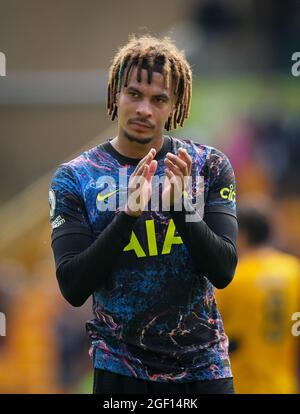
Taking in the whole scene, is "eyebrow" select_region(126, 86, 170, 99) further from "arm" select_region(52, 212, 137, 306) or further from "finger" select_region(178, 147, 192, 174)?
"arm" select_region(52, 212, 137, 306)

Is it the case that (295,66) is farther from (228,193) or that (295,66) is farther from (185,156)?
(185,156)

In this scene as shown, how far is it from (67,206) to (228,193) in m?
0.60

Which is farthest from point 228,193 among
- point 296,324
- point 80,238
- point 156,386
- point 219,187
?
point 296,324

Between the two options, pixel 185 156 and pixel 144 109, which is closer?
pixel 185 156

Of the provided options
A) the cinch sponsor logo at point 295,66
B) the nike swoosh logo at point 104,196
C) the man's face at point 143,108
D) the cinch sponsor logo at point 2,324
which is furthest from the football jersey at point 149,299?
the cinch sponsor logo at point 295,66

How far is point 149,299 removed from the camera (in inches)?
128

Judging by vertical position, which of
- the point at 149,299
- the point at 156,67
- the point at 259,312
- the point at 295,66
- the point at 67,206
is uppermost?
the point at 295,66

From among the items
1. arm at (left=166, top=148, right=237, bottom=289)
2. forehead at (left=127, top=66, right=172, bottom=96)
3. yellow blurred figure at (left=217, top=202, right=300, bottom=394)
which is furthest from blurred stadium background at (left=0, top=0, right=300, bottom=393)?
forehead at (left=127, top=66, right=172, bottom=96)

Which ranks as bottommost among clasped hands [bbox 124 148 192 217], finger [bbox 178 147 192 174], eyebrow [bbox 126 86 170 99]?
clasped hands [bbox 124 148 192 217]

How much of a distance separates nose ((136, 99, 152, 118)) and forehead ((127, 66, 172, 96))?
0.05 metres

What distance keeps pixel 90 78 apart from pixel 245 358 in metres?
4.23

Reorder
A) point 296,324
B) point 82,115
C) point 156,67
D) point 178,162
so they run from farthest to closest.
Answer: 1. point 82,115
2. point 296,324
3. point 156,67
4. point 178,162

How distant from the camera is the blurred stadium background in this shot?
6758 mm
